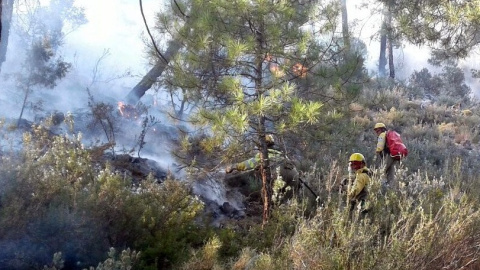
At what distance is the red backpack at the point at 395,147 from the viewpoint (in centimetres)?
965

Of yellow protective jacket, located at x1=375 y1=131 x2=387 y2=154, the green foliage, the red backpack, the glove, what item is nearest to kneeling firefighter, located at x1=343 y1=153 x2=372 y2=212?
the glove

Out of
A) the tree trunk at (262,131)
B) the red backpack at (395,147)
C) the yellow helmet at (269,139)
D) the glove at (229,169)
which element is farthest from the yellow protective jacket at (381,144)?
the tree trunk at (262,131)

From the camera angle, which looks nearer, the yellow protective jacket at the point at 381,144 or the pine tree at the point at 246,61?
the pine tree at the point at 246,61

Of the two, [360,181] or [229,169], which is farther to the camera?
[229,169]

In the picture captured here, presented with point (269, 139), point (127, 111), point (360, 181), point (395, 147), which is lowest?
point (360, 181)

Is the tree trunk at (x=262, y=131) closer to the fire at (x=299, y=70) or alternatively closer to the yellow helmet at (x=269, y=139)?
the yellow helmet at (x=269, y=139)

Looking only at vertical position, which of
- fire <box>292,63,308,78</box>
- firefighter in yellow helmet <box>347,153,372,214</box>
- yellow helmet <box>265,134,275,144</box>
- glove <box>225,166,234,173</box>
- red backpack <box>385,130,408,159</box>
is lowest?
firefighter in yellow helmet <box>347,153,372,214</box>

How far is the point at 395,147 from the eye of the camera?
974 cm

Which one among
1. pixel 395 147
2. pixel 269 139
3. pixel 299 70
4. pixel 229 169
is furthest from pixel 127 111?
pixel 299 70

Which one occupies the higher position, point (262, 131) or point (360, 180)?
point (262, 131)

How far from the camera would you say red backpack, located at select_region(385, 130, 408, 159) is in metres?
9.65

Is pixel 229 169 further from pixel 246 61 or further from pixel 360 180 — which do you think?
pixel 246 61

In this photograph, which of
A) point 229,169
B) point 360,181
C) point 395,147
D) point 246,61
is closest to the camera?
point 246,61

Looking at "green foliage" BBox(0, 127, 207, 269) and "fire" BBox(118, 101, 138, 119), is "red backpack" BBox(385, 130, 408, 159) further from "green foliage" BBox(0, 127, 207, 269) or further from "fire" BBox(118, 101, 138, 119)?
"fire" BBox(118, 101, 138, 119)
